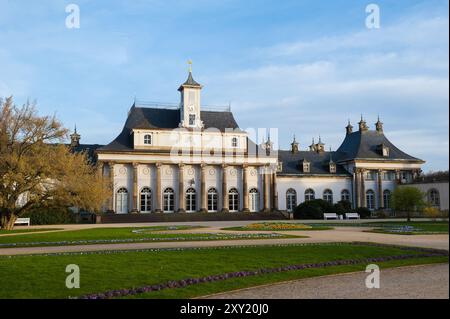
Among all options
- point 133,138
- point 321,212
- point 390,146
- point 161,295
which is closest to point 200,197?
point 133,138

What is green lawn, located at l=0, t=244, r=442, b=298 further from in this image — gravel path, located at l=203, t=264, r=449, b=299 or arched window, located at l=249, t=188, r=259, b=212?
arched window, located at l=249, t=188, r=259, b=212

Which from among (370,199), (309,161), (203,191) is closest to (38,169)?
(203,191)

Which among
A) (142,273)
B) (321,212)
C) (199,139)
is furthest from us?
(199,139)

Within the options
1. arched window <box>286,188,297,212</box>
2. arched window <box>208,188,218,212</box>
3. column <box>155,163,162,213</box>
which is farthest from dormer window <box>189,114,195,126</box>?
arched window <box>286,188,297,212</box>

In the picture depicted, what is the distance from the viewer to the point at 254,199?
59.6 meters

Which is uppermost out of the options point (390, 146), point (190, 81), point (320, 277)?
point (190, 81)

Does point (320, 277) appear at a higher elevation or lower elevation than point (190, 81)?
lower

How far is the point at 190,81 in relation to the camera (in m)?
59.8

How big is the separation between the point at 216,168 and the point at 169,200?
7091 millimetres

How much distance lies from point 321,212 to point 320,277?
42297 mm

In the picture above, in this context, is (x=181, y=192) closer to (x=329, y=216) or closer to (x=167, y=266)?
(x=329, y=216)

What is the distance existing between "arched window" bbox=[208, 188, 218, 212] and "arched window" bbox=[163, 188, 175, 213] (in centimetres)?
450

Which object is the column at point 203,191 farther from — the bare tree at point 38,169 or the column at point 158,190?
the bare tree at point 38,169
